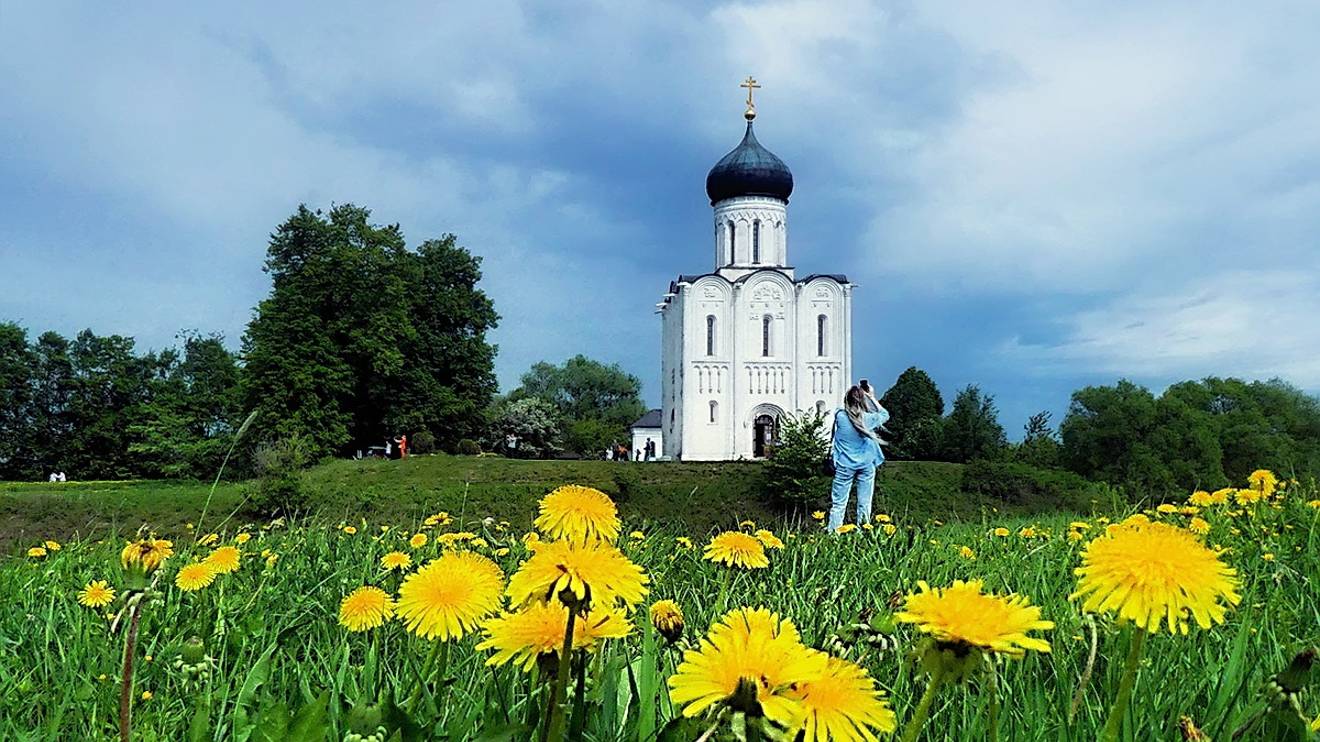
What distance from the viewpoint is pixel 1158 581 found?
104 cm

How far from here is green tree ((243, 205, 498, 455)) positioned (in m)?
33.3

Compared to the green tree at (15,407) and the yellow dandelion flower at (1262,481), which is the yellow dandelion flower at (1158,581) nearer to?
the yellow dandelion flower at (1262,481)

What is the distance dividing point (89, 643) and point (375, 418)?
118 ft

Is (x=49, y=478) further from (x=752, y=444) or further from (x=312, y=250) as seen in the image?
(x=752, y=444)

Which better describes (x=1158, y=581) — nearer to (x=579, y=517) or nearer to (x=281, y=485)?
(x=579, y=517)

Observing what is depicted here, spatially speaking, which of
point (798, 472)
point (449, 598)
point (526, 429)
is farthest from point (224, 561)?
point (526, 429)

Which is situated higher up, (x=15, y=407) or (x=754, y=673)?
(x=15, y=407)

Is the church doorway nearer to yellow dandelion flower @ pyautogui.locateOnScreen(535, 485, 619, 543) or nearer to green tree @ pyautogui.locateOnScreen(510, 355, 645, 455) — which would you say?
green tree @ pyautogui.locateOnScreen(510, 355, 645, 455)

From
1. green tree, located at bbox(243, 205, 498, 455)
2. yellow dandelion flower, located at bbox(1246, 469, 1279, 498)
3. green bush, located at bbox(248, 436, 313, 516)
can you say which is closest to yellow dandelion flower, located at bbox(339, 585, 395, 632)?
yellow dandelion flower, located at bbox(1246, 469, 1279, 498)

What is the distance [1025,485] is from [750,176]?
3026 cm

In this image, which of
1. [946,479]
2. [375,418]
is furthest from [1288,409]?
[375,418]

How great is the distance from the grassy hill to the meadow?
10062mm

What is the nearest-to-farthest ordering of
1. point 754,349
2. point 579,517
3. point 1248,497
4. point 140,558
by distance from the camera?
point 579,517, point 140,558, point 1248,497, point 754,349

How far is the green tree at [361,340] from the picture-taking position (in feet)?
109
